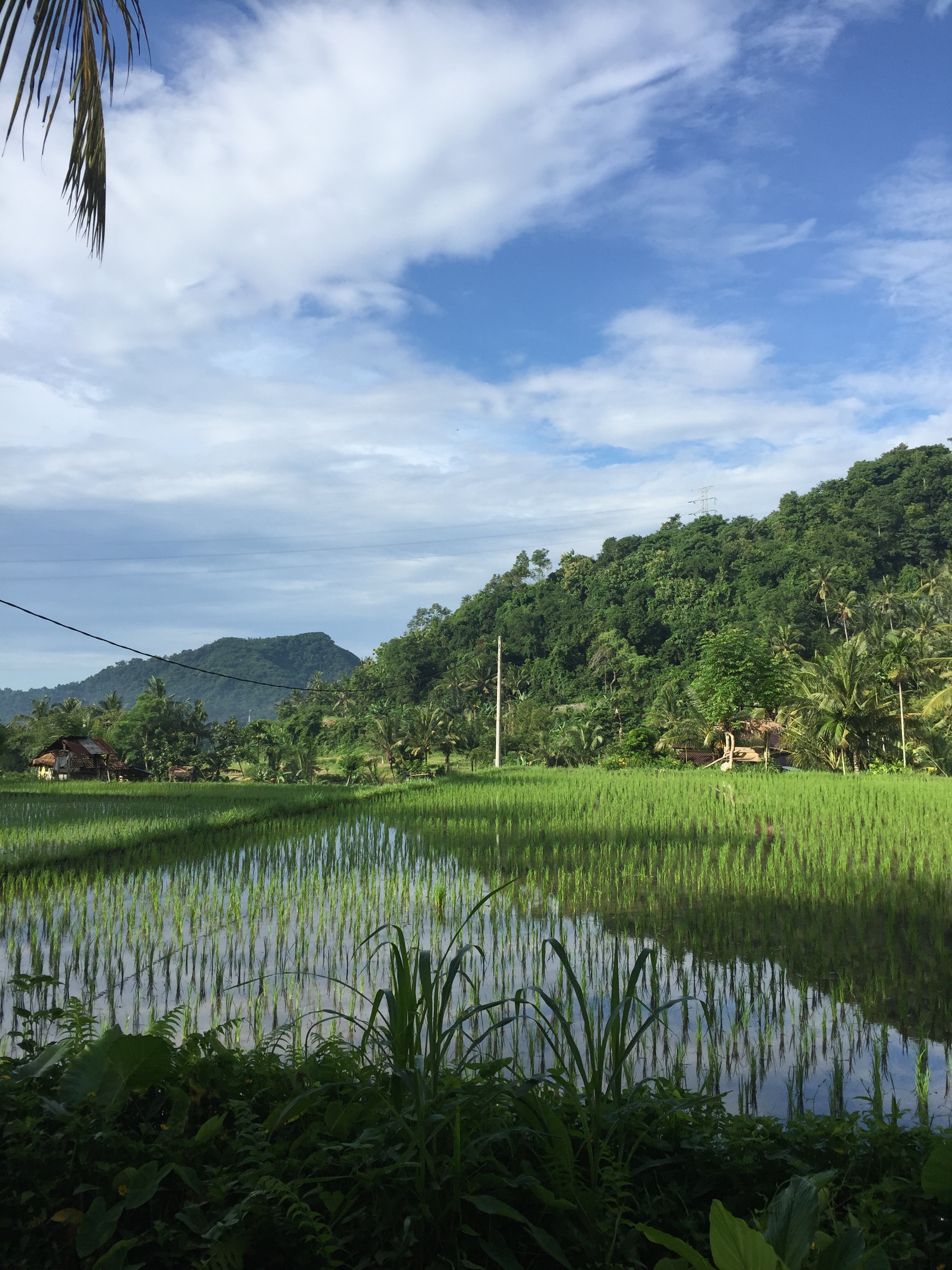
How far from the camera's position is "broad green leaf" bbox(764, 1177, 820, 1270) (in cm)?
167

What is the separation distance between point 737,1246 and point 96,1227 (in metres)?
1.41

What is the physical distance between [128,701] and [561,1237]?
5539 inches

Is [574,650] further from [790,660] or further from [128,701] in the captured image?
[128,701]

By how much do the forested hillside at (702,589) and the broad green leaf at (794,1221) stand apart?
40.0m

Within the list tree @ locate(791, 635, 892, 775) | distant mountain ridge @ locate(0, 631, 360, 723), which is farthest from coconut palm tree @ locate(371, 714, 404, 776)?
distant mountain ridge @ locate(0, 631, 360, 723)

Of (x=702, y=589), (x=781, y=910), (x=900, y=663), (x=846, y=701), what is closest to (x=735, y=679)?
(x=846, y=701)

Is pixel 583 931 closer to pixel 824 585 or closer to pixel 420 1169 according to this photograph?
pixel 420 1169

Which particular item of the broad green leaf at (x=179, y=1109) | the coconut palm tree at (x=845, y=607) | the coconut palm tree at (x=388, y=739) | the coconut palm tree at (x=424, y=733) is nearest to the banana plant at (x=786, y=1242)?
the broad green leaf at (x=179, y=1109)

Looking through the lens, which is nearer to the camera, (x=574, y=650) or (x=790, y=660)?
(x=790, y=660)

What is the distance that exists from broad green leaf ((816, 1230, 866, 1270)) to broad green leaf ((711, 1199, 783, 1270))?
19 centimetres

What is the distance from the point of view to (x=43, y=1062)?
104 inches

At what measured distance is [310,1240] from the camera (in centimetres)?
198

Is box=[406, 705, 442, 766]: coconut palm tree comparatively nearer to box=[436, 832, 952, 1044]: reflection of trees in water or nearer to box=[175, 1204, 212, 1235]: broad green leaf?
box=[436, 832, 952, 1044]: reflection of trees in water

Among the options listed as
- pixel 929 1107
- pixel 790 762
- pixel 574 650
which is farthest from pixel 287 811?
pixel 574 650
